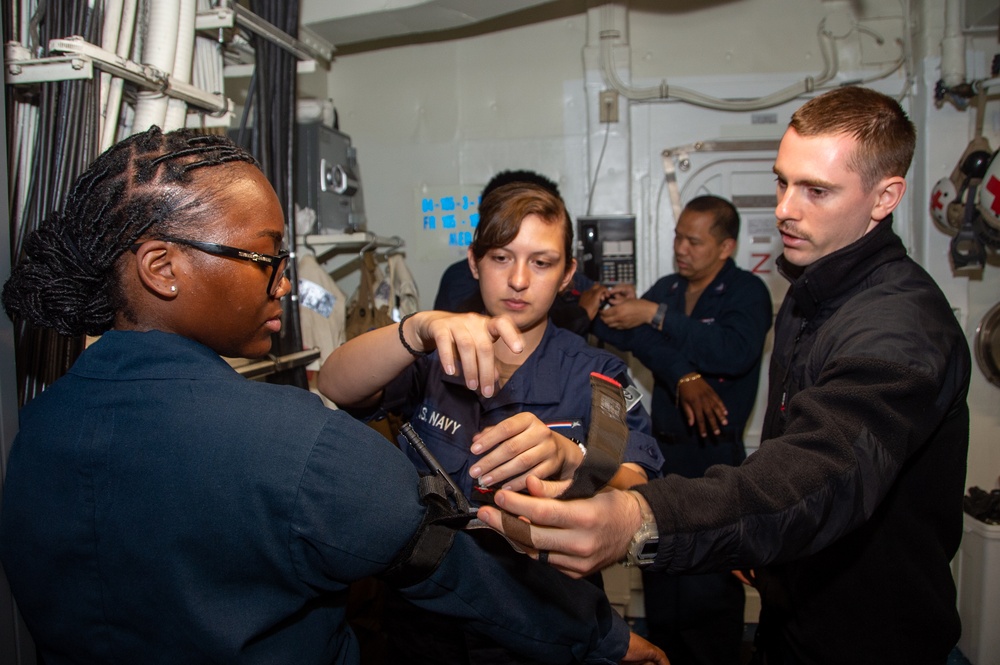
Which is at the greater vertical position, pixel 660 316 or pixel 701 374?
pixel 660 316

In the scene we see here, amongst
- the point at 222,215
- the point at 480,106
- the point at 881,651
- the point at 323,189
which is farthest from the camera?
the point at 480,106

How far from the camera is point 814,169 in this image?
1.48 metres

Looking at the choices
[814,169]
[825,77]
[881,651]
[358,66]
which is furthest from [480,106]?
[881,651]

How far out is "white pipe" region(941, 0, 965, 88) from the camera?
3.38 metres

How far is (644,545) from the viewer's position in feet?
2.99

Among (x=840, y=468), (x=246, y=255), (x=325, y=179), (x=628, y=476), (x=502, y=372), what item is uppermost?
(x=325, y=179)

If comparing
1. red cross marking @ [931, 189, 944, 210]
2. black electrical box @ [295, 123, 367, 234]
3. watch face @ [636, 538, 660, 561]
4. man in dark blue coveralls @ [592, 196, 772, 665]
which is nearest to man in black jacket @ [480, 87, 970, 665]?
watch face @ [636, 538, 660, 561]

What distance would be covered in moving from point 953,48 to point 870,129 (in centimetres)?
271

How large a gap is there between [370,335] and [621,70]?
2.97 m

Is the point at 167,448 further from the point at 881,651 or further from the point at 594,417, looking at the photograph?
the point at 881,651

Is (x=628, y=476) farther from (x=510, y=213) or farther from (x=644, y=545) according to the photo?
(x=510, y=213)

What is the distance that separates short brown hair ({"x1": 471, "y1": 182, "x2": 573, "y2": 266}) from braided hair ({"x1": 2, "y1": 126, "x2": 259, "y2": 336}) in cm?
73

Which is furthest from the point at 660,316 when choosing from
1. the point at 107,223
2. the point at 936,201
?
the point at 107,223

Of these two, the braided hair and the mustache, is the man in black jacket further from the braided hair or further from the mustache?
the braided hair
